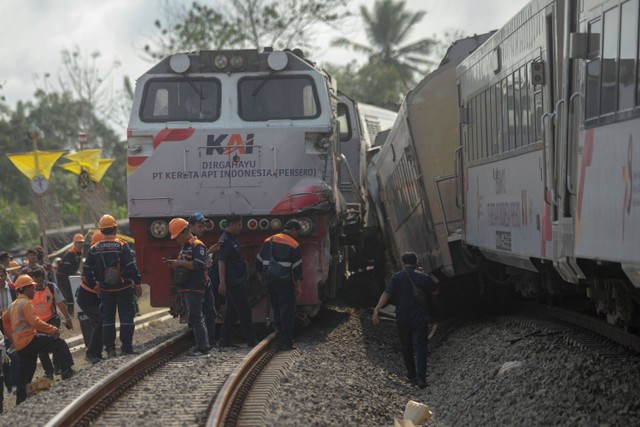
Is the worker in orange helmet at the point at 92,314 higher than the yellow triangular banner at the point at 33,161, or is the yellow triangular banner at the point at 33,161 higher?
the yellow triangular banner at the point at 33,161

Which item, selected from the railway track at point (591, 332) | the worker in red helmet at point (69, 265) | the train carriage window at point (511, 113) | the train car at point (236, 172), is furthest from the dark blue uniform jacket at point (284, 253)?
the worker in red helmet at point (69, 265)

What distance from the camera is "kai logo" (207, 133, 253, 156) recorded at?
13.2 metres

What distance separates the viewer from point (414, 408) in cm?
895

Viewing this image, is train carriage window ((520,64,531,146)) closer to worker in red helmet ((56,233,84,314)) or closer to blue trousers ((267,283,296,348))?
blue trousers ((267,283,296,348))

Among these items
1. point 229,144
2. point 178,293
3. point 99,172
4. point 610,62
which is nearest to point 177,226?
point 178,293

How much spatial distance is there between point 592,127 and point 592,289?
222cm

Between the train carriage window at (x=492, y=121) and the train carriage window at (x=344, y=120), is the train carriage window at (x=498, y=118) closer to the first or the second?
the train carriage window at (x=492, y=121)

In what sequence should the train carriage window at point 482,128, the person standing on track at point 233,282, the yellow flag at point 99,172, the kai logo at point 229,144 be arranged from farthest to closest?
the yellow flag at point 99,172, the kai logo at point 229,144, the person standing on track at point 233,282, the train carriage window at point 482,128

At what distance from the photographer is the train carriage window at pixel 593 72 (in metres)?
7.37

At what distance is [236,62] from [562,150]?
20.7 ft

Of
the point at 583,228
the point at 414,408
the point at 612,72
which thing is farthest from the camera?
the point at 414,408

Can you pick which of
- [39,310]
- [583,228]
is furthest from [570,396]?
[39,310]

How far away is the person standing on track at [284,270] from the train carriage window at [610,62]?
5688 mm

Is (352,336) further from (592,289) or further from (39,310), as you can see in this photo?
(592,289)
